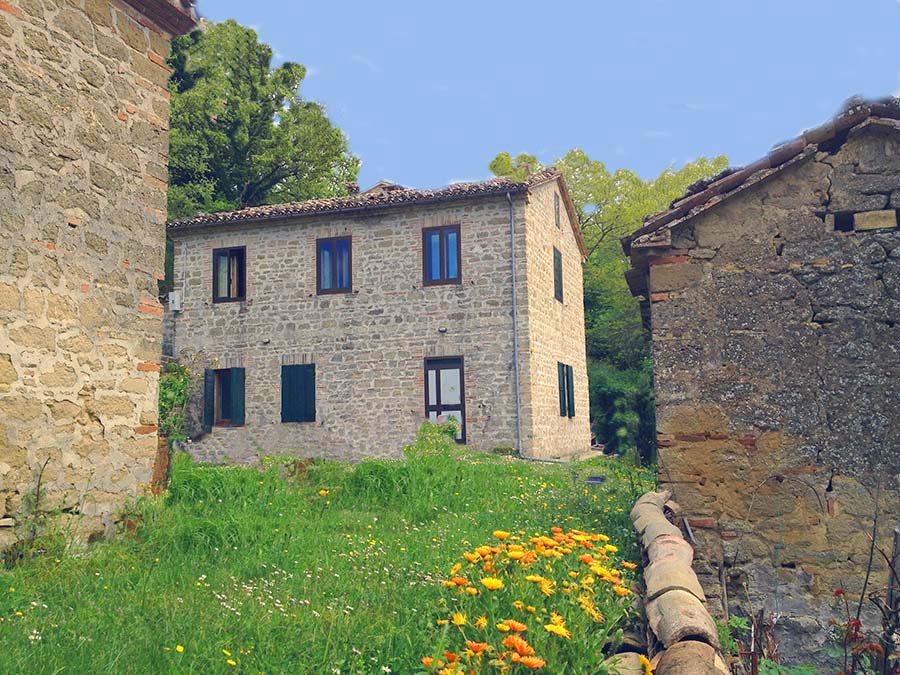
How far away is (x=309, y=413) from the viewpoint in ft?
54.9

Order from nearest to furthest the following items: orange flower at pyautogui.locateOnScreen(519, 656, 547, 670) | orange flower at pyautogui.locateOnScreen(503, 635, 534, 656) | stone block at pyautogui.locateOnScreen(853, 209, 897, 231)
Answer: orange flower at pyautogui.locateOnScreen(519, 656, 547, 670) < orange flower at pyautogui.locateOnScreen(503, 635, 534, 656) < stone block at pyautogui.locateOnScreen(853, 209, 897, 231)

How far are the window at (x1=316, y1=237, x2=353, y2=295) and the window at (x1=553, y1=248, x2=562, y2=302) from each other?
487cm

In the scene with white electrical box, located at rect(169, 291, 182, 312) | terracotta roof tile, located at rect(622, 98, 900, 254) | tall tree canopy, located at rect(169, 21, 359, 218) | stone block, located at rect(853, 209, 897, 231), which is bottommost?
stone block, located at rect(853, 209, 897, 231)

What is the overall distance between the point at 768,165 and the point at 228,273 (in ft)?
45.1

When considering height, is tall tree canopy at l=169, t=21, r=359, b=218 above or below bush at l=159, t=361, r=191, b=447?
above

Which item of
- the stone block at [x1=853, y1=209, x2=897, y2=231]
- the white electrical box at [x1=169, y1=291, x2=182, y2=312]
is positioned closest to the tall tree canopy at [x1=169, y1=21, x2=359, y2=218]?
the white electrical box at [x1=169, y1=291, x2=182, y2=312]

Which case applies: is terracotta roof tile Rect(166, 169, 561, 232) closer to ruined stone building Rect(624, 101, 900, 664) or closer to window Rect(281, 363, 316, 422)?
window Rect(281, 363, 316, 422)

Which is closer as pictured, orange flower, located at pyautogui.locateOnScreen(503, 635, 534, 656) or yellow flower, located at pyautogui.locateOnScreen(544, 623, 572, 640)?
orange flower, located at pyautogui.locateOnScreen(503, 635, 534, 656)

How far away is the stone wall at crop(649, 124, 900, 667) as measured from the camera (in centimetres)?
626

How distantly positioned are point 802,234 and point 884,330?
1.01 m

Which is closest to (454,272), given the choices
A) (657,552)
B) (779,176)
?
(779,176)

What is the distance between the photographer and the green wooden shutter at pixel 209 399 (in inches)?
694

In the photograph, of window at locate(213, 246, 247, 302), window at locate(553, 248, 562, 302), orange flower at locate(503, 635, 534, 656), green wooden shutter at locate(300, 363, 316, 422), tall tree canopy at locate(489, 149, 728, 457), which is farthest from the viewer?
tall tree canopy at locate(489, 149, 728, 457)

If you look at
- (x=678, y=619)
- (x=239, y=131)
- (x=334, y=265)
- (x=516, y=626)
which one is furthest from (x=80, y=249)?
(x=239, y=131)
